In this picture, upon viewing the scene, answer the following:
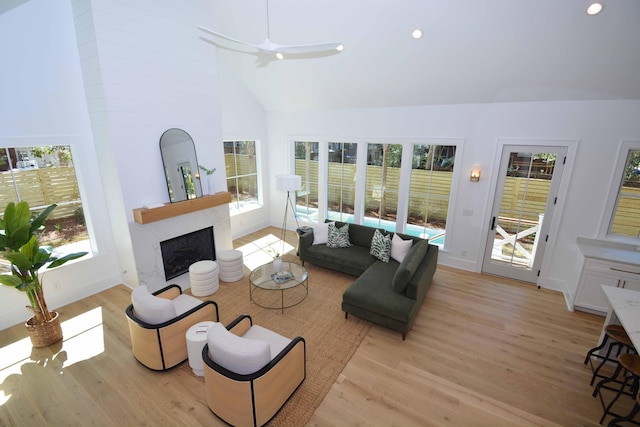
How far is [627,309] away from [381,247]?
117 inches

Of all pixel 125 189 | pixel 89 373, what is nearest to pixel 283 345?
pixel 89 373

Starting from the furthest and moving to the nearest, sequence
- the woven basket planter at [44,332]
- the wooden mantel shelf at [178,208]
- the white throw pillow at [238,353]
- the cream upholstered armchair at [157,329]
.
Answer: the wooden mantel shelf at [178,208] < the woven basket planter at [44,332] < the cream upholstered armchair at [157,329] < the white throw pillow at [238,353]

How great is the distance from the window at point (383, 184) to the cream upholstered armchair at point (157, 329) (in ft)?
14.3

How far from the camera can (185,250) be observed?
201 inches

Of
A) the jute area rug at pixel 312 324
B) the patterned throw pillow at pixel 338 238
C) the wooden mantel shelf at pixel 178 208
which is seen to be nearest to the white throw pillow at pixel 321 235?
the patterned throw pillow at pixel 338 238

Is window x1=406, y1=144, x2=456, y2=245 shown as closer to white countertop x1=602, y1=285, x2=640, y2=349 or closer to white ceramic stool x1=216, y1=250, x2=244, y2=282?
white countertop x1=602, y1=285, x2=640, y2=349

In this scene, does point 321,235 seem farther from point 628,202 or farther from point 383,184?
point 628,202

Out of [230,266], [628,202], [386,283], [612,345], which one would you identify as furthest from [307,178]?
[612,345]

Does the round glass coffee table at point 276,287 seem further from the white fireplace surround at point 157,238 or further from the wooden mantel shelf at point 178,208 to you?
the wooden mantel shelf at point 178,208

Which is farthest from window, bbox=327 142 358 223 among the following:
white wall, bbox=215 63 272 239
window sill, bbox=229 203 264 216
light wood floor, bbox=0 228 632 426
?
light wood floor, bbox=0 228 632 426

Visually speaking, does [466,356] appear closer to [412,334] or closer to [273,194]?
[412,334]

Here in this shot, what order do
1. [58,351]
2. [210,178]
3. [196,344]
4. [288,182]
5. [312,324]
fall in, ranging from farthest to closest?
[288,182]
[210,178]
[312,324]
[58,351]
[196,344]

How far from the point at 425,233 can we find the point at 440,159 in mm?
1530

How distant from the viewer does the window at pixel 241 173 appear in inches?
270
